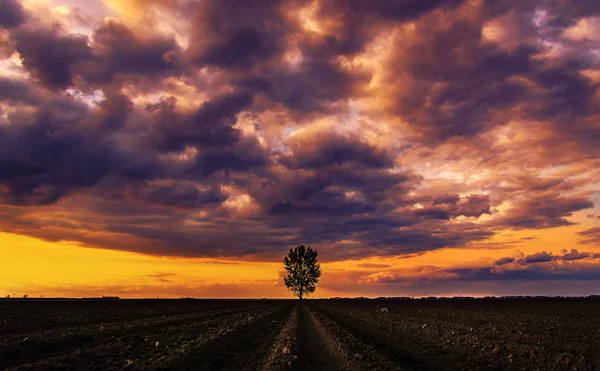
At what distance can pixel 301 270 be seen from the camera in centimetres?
13988

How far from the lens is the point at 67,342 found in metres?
25.2

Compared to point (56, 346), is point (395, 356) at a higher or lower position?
lower

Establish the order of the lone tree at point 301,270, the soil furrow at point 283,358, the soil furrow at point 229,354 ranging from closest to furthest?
1. the soil furrow at point 283,358
2. the soil furrow at point 229,354
3. the lone tree at point 301,270

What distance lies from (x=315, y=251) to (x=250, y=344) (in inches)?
4616

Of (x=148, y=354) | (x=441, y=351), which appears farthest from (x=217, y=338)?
(x=441, y=351)

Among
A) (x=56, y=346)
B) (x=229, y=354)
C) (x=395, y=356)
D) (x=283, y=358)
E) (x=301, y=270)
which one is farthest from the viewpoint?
(x=301, y=270)

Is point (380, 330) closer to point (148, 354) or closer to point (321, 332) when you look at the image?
point (321, 332)

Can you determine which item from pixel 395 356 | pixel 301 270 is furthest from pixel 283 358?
pixel 301 270

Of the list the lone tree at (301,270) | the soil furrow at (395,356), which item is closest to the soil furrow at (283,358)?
the soil furrow at (395,356)

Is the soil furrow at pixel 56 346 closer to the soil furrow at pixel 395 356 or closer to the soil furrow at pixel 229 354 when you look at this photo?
the soil furrow at pixel 229 354

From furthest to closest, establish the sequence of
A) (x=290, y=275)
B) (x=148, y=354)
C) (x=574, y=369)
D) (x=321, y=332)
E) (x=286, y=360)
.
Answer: (x=290, y=275) < (x=321, y=332) < (x=148, y=354) < (x=286, y=360) < (x=574, y=369)

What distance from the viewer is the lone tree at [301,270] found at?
456 ft

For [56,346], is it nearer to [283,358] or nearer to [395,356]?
[283,358]

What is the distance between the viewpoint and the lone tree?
139 m
